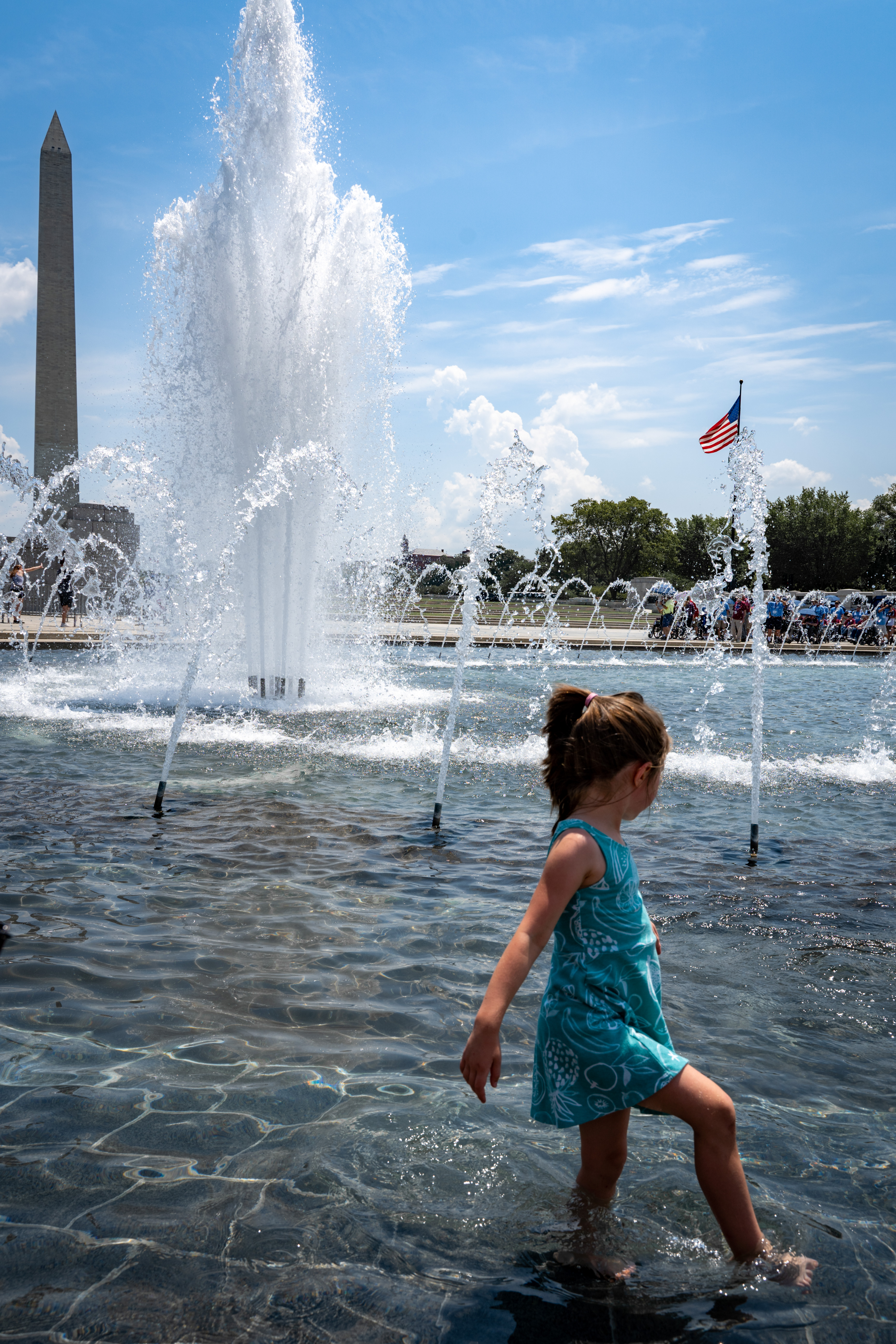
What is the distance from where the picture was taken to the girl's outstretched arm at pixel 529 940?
84.3 inches

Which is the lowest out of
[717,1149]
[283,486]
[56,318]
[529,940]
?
[717,1149]

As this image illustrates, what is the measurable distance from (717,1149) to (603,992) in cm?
41

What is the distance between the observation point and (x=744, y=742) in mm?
11805

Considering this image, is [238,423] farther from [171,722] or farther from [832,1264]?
[832,1264]

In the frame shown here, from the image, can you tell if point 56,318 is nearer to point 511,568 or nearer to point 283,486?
point 283,486

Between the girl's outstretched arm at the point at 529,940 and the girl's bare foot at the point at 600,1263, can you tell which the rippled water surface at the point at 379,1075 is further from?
the girl's outstretched arm at the point at 529,940

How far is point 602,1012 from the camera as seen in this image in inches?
91.6

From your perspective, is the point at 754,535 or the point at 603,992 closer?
the point at 603,992

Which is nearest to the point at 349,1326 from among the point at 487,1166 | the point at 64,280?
the point at 487,1166

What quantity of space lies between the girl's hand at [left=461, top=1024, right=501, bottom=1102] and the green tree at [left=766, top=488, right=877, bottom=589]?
65.7 meters

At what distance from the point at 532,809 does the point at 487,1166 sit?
509cm

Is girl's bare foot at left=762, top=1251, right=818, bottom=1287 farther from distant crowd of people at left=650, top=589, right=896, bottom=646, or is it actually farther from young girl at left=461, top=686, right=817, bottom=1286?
distant crowd of people at left=650, top=589, right=896, bottom=646

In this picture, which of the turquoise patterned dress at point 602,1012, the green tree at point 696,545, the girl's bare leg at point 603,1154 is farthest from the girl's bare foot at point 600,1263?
the green tree at point 696,545

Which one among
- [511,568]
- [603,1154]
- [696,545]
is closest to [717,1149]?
[603,1154]
